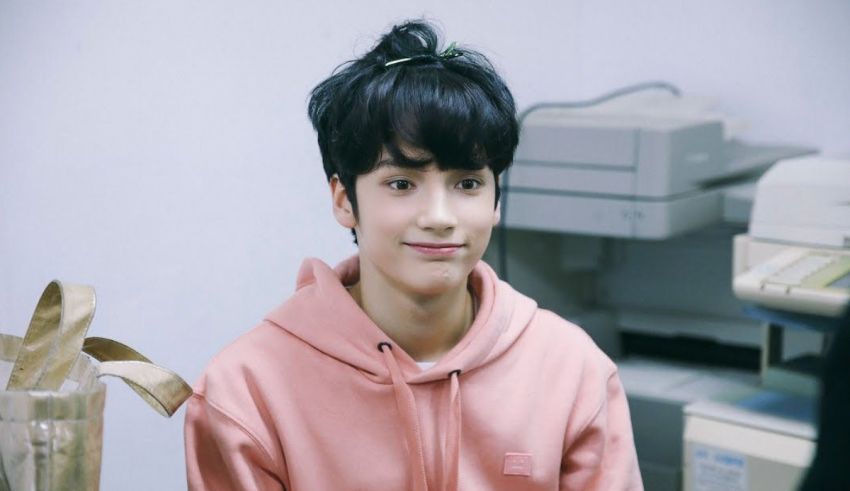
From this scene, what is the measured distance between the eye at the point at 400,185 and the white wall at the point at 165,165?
1.60 ft

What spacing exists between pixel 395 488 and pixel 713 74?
1.49m

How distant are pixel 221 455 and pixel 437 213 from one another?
36 centimetres

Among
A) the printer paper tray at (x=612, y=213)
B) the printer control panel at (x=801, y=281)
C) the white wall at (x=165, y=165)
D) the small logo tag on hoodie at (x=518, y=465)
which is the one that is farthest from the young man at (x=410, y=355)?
the printer paper tray at (x=612, y=213)

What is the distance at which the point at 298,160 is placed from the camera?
183 cm

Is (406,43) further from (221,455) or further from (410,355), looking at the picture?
(221,455)

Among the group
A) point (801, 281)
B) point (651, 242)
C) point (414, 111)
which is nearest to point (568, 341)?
point (414, 111)

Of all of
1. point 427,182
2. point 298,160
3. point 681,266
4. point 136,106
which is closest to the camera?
point 427,182

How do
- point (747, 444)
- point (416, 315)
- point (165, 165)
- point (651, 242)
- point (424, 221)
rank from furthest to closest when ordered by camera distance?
1. point (651, 242)
2. point (747, 444)
3. point (165, 165)
4. point (416, 315)
5. point (424, 221)

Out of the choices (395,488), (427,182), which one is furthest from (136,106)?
(395,488)

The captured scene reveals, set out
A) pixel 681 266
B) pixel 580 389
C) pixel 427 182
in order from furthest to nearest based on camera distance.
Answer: pixel 681 266
pixel 580 389
pixel 427 182

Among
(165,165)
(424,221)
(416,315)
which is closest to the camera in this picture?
(424,221)

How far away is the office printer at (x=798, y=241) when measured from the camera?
5.55ft

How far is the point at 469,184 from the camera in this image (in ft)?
4.14

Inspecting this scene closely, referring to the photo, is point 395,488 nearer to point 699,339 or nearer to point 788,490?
point 788,490
